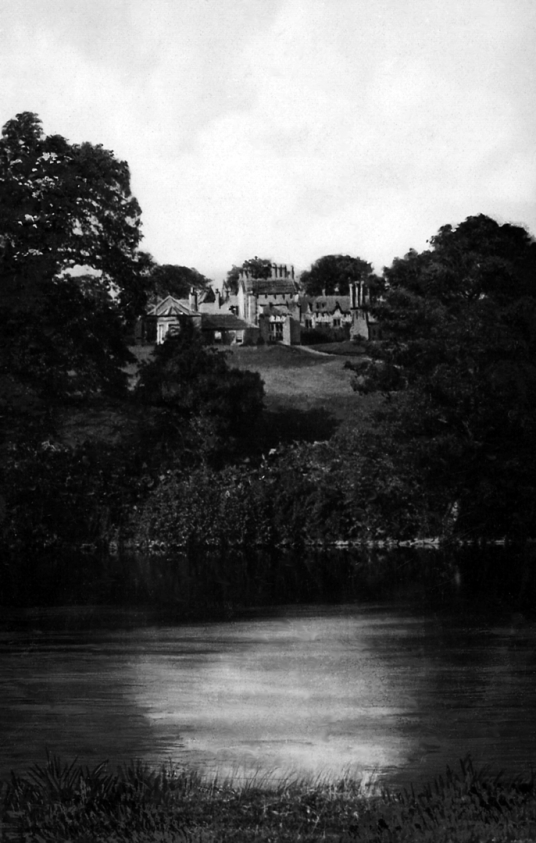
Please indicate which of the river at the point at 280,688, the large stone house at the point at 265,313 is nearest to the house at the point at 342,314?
the large stone house at the point at 265,313

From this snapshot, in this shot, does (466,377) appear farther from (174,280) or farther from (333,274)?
(174,280)

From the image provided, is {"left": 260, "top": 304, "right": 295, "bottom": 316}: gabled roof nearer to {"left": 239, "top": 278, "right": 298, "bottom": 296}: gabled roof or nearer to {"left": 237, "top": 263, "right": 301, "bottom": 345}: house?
{"left": 237, "top": 263, "right": 301, "bottom": 345}: house

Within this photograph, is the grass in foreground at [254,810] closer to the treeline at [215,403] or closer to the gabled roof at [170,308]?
the treeline at [215,403]

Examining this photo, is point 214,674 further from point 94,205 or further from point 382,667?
point 94,205

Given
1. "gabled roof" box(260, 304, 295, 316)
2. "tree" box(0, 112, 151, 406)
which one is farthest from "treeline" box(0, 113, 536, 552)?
"gabled roof" box(260, 304, 295, 316)

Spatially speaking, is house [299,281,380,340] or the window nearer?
house [299,281,380,340]

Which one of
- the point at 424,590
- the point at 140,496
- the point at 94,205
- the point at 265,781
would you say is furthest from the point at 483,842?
→ the point at 140,496

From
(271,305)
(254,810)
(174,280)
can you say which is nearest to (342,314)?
(271,305)
